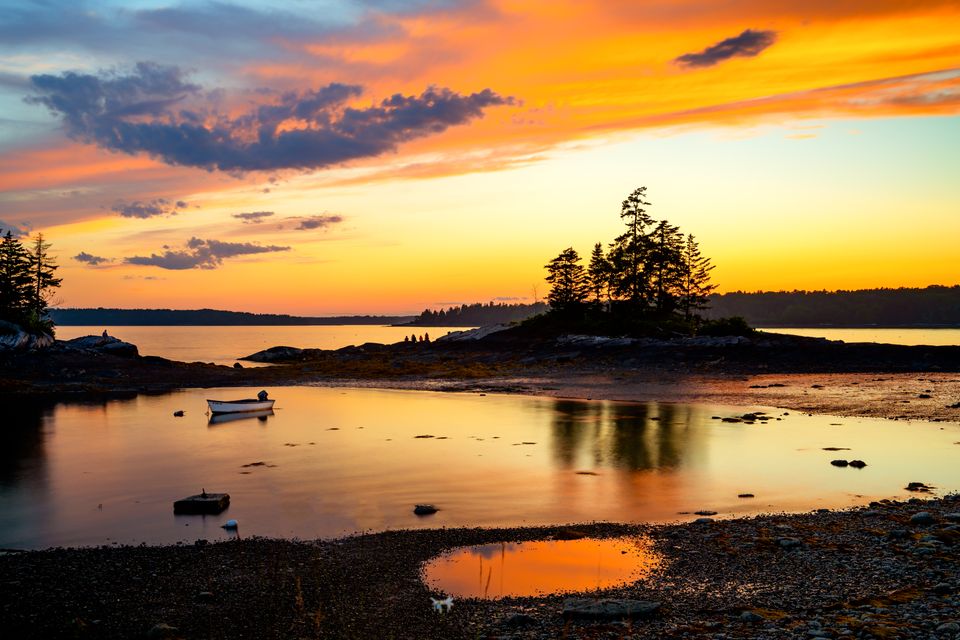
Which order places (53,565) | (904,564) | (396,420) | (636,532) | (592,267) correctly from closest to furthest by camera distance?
(904,564) < (53,565) < (636,532) < (396,420) < (592,267)

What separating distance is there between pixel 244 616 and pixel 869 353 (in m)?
64.3

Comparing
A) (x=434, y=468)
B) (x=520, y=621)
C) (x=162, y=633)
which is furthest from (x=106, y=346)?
(x=520, y=621)

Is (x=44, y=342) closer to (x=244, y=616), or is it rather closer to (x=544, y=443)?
(x=544, y=443)

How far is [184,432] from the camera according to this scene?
136 ft

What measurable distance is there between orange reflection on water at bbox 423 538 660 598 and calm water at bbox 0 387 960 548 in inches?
120

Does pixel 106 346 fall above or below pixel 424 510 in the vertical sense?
above

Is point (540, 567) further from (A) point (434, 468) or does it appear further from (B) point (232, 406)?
(B) point (232, 406)

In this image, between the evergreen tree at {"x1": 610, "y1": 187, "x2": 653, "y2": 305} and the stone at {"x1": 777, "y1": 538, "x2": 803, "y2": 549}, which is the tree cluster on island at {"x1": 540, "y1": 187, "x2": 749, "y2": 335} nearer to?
the evergreen tree at {"x1": 610, "y1": 187, "x2": 653, "y2": 305}

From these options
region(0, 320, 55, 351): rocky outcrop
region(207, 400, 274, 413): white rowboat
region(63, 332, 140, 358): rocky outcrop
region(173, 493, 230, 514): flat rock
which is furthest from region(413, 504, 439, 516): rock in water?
region(63, 332, 140, 358): rocky outcrop

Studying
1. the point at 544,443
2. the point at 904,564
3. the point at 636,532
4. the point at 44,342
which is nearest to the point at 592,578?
the point at 636,532

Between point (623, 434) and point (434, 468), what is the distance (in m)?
11.7

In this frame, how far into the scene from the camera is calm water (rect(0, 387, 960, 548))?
2141 cm

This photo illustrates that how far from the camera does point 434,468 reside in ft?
96.4

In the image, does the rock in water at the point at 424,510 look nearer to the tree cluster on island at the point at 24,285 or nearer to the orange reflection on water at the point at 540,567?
the orange reflection on water at the point at 540,567
